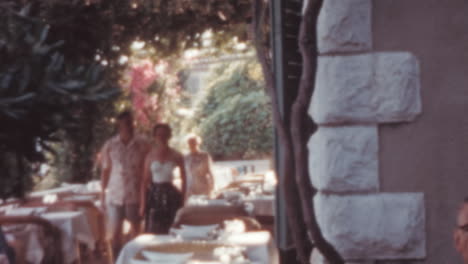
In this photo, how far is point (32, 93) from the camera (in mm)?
1466

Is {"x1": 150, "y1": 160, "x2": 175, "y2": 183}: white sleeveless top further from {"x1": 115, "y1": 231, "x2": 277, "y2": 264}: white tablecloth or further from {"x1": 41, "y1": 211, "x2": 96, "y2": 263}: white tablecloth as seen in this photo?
{"x1": 115, "y1": 231, "x2": 277, "y2": 264}: white tablecloth

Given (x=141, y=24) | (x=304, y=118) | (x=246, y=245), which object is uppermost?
(x=141, y=24)

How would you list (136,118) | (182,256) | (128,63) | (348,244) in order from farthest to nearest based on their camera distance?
(136,118), (128,63), (182,256), (348,244)

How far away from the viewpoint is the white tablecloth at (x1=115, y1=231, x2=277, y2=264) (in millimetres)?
3906

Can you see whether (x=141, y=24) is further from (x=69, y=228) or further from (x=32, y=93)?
(x=32, y=93)

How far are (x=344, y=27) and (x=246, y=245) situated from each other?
6.77 feet

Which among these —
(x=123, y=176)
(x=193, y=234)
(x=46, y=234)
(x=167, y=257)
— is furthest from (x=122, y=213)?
(x=167, y=257)

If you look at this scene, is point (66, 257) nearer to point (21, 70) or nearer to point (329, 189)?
point (329, 189)

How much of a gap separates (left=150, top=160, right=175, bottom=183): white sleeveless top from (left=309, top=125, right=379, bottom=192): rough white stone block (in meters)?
4.24

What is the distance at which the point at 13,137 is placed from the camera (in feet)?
5.08

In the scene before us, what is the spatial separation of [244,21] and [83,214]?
3282mm

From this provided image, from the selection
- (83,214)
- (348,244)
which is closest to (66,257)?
(83,214)

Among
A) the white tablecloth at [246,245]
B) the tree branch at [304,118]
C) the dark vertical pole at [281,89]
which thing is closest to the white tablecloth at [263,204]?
the white tablecloth at [246,245]

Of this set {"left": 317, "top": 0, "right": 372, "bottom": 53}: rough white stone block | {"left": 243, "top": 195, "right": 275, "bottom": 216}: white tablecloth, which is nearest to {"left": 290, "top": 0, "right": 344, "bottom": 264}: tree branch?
{"left": 317, "top": 0, "right": 372, "bottom": 53}: rough white stone block
